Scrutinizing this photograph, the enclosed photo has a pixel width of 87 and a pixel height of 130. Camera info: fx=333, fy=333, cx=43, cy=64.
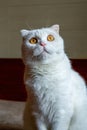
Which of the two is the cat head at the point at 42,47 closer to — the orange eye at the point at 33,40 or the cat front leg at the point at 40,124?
the orange eye at the point at 33,40

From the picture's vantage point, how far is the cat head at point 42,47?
43.3 inches

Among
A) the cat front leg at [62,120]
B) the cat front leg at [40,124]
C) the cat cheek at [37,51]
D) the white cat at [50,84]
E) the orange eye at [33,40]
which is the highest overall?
the orange eye at [33,40]

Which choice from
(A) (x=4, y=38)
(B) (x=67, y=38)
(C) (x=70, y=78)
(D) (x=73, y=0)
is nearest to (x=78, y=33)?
(B) (x=67, y=38)

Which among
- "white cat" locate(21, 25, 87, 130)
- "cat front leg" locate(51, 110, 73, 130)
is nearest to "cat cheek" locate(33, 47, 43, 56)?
"white cat" locate(21, 25, 87, 130)

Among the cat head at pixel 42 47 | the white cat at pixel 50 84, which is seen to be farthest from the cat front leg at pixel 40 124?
the cat head at pixel 42 47

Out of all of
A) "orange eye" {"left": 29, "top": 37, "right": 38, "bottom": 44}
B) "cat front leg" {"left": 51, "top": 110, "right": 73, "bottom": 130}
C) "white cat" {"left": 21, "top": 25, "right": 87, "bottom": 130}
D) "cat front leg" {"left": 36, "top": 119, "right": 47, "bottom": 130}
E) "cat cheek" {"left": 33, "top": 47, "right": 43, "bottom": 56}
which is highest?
"orange eye" {"left": 29, "top": 37, "right": 38, "bottom": 44}

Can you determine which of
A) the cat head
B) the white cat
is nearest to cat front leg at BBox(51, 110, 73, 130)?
the white cat

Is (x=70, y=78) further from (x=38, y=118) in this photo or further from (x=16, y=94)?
(x=16, y=94)

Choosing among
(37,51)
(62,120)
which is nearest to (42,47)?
(37,51)

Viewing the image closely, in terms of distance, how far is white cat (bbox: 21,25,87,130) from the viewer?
112 centimetres

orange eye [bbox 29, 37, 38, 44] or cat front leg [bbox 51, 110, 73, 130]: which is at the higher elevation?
orange eye [bbox 29, 37, 38, 44]

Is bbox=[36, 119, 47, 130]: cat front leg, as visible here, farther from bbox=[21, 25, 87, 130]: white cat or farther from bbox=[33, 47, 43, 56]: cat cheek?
bbox=[33, 47, 43, 56]: cat cheek

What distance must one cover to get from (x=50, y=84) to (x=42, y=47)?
5.3 inches

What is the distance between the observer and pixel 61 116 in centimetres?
113
